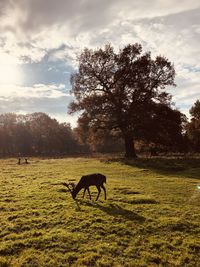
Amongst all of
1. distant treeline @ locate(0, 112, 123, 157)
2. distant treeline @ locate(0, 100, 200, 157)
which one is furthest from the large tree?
distant treeline @ locate(0, 112, 123, 157)

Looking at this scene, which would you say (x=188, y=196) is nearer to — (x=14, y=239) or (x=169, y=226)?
(x=169, y=226)

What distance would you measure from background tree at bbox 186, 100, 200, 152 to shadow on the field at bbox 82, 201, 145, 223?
49600mm

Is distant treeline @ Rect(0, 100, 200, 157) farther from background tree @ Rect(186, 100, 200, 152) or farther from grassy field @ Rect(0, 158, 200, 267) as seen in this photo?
grassy field @ Rect(0, 158, 200, 267)

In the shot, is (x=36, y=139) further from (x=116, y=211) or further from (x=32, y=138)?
(x=116, y=211)

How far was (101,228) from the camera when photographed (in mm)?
12734

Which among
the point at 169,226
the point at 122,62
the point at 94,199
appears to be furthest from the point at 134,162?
the point at 169,226

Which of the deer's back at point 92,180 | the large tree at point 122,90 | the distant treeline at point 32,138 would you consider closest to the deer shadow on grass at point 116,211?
the deer's back at point 92,180

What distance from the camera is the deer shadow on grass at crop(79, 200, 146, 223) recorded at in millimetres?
14133

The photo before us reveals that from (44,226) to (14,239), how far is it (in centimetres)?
172

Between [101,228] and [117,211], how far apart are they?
2.73m

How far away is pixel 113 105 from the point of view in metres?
49.1

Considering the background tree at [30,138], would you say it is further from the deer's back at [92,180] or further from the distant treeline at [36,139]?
the deer's back at [92,180]

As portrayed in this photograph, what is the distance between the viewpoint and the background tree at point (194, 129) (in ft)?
214

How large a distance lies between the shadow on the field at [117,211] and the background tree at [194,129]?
49600 mm
